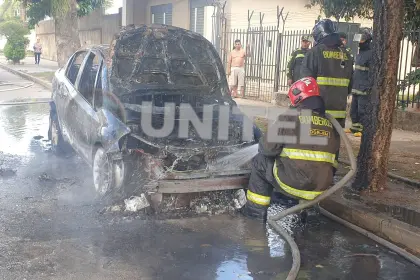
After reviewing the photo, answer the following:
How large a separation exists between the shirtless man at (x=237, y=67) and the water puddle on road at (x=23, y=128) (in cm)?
528

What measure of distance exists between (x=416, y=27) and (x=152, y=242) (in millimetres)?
7784

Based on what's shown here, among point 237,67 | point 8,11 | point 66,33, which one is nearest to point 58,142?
point 237,67

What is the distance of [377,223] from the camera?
4676mm

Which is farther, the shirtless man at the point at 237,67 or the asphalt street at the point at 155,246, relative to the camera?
the shirtless man at the point at 237,67

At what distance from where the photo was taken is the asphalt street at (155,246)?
3.70m

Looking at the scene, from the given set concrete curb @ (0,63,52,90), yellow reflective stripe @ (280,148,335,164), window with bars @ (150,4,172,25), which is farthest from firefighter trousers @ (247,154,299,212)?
window with bars @ (150,4,172,25)

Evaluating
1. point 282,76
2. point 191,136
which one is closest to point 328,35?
point 191,136

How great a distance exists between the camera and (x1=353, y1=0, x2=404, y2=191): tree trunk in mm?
5168

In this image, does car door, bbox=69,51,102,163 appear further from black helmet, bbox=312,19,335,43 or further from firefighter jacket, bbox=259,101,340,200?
black helmet, bbox=312,19,335,43

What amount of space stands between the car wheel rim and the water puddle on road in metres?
2.52

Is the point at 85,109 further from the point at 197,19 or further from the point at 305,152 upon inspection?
the point at 197,19

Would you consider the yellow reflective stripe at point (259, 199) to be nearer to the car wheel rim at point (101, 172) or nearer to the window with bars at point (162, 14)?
the car wheel rim at point (101, 172)

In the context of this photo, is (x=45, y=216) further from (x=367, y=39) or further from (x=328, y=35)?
(x=367, y=39)

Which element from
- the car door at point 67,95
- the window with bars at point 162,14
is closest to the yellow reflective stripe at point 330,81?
the car door at point 67,95
